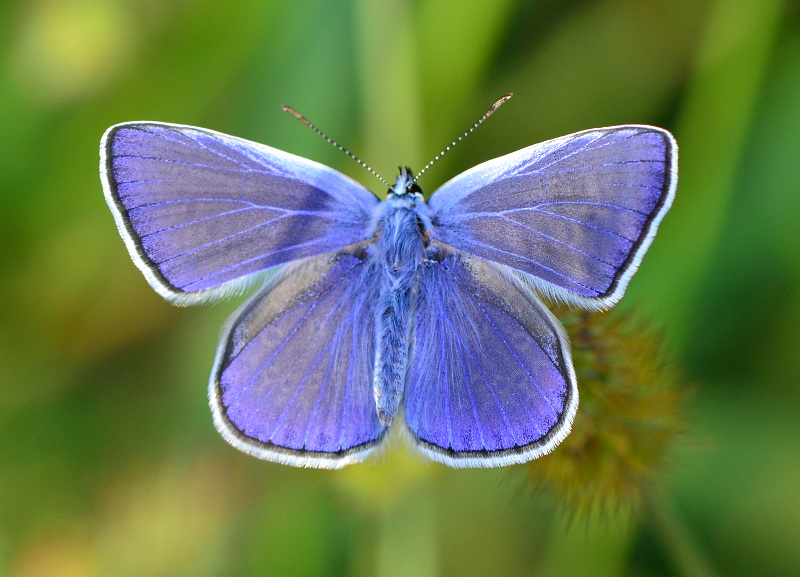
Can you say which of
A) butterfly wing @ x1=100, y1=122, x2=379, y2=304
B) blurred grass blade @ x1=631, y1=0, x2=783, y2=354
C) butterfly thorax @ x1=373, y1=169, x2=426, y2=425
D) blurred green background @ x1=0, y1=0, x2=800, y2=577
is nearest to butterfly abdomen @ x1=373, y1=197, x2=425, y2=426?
butterfly thorax @ x1=373, y1=169, x2=426, y2=425

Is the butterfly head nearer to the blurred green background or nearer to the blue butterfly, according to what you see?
the blue butterfly

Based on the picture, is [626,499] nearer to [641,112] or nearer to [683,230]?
[683,230]

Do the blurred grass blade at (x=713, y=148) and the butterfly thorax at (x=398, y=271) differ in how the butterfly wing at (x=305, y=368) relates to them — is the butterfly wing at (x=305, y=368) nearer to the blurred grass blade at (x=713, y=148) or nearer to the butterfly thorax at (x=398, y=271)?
the butterfly thorax at (x=398, y=271)

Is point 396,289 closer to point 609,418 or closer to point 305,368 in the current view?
point 305,368

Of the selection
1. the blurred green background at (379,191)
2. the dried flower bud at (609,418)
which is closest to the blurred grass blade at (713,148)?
the blurred green background at (379,191)

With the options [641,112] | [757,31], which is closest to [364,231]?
[641,112]

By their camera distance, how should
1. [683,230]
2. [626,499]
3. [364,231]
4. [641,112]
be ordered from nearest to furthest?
[364,231], [626,499], [683,230], [641,112]
